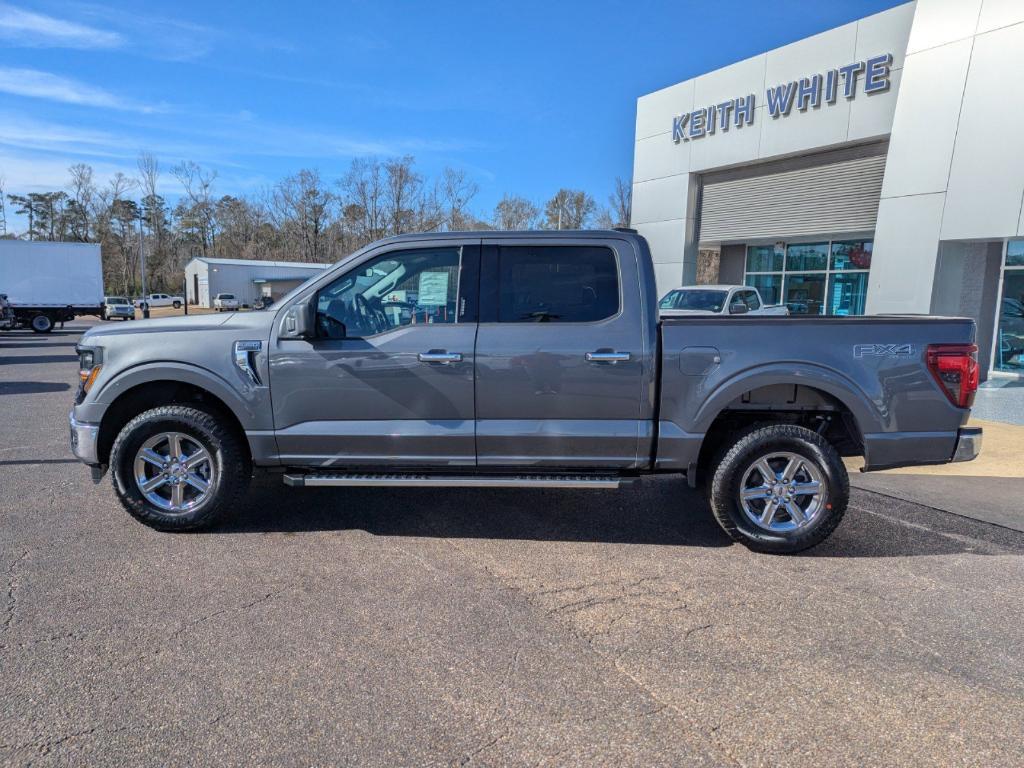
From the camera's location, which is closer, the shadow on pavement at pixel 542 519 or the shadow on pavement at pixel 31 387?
the shadow on pavement at pixel 542 519

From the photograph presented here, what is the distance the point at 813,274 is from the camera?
1705 centimetres

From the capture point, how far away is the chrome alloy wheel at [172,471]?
14.9 ft

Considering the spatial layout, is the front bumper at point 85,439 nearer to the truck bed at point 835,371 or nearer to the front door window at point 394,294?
the front door window at point 394,294

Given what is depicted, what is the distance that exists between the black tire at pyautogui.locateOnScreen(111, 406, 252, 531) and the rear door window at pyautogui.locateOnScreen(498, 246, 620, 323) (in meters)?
2.09

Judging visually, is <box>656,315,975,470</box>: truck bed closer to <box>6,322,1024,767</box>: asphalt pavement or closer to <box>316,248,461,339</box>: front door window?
<box>6,322,1024,767</box>: asphalt pavement

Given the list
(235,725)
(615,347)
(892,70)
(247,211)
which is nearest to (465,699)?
(235,725)

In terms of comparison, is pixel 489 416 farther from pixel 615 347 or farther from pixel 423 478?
pixel 615 347

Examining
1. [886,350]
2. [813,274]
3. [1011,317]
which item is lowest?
[886,350]

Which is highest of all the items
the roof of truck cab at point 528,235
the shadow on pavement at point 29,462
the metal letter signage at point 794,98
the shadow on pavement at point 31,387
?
the metal letter signage at point 794,98

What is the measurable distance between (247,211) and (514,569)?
273ft

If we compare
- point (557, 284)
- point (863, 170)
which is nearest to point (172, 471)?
point (557, 284)

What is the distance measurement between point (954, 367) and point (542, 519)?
296 cm

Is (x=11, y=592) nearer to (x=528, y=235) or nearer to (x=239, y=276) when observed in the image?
(x=528, y=235)

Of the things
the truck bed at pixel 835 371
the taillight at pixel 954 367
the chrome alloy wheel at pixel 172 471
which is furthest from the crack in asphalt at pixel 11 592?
the taillight at pixel 954 367
